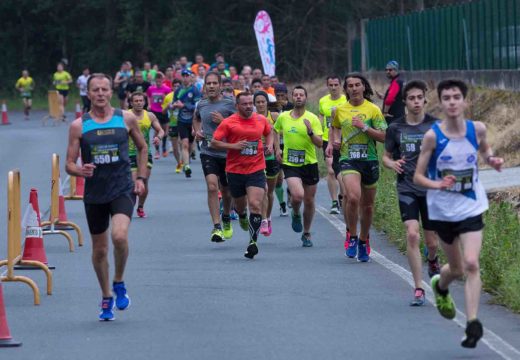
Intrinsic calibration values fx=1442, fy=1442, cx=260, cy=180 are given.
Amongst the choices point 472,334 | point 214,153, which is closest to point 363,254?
point 214,153

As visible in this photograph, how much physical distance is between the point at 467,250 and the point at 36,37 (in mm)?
72155

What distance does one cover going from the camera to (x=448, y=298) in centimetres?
973

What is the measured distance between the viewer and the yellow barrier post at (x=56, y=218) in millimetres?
15797

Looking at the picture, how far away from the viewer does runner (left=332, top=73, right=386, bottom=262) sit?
13.5 meters

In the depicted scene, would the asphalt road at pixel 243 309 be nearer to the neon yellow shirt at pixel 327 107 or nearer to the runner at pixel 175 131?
the neon yellow shirt at pixel 327 107

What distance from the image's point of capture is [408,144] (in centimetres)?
1140

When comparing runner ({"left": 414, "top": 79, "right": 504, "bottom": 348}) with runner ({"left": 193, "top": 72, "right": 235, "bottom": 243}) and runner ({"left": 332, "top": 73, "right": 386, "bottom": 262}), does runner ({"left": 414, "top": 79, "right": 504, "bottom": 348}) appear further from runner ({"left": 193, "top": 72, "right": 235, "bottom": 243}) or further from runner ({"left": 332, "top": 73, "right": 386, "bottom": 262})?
runner ({"left": 193, "top": 72, "right": 235, "bottom": 243})

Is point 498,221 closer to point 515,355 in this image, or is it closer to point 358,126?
point 358,126

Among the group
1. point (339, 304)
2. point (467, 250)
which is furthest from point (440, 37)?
point (467, 250)

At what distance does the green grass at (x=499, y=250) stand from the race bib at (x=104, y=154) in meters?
3.23

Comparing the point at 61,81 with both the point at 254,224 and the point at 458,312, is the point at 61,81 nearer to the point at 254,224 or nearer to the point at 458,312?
the point at 254,224

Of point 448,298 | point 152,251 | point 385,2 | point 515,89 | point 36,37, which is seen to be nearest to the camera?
point 448,298

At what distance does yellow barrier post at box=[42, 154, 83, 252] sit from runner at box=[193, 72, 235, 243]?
154 cm

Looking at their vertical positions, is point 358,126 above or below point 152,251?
above
